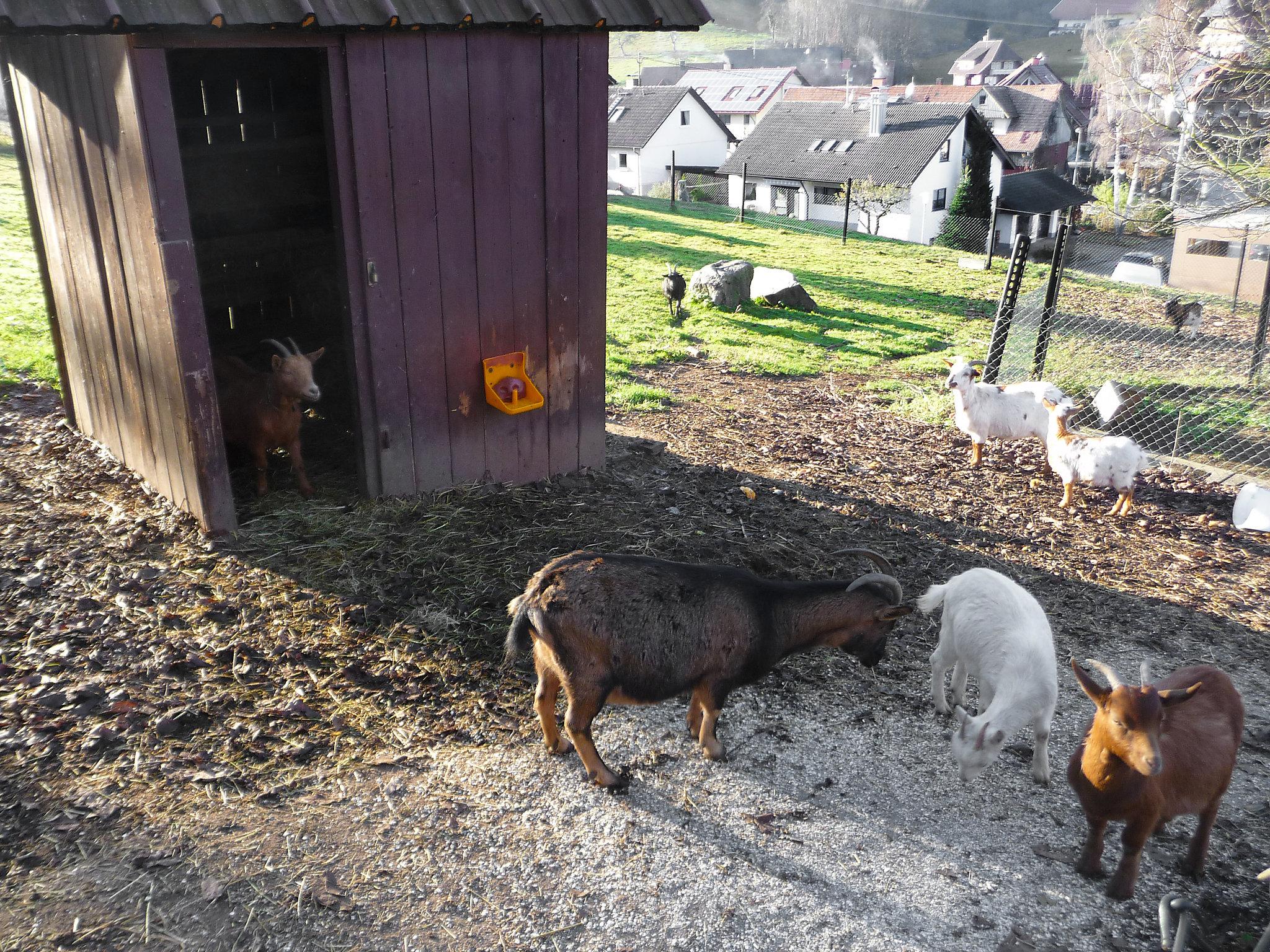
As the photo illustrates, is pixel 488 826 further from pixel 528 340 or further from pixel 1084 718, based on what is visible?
pixel 528 340

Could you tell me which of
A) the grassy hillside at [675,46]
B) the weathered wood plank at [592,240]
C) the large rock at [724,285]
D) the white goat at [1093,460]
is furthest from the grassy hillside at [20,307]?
the grassy hillside at [675,46]

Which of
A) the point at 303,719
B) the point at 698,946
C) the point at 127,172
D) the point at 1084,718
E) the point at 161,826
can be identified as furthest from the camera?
the point at 127,172

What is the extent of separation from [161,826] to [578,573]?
6.84ft

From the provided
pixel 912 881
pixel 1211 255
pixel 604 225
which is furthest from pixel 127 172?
pixel 1211 255

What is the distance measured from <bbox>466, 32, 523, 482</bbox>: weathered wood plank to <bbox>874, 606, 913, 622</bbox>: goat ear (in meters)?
3.58

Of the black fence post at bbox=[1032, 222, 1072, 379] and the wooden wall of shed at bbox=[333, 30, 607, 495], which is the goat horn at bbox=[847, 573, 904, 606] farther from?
the black fence post at bbox=[1032, 222, 1072, 379]

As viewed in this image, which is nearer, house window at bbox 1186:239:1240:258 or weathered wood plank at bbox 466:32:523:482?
weathered wood plank at bbox 466:32:523:482

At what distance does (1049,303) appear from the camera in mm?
9883

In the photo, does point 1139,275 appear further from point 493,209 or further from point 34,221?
point 34,221

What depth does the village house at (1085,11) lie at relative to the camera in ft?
362

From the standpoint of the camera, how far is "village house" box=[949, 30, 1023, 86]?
91188mm

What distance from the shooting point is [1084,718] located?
5.26 m

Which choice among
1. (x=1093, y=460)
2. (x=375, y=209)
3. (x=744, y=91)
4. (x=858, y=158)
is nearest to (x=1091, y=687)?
(x=1093, y=460)

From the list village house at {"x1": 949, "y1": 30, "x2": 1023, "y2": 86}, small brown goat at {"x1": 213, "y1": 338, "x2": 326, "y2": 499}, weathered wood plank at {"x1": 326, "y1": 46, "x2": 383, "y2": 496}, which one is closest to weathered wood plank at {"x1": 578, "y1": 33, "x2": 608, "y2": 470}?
weathered wood plank at {"x1": 326, "y1": 46, "x2": 383, "y2": 496}
